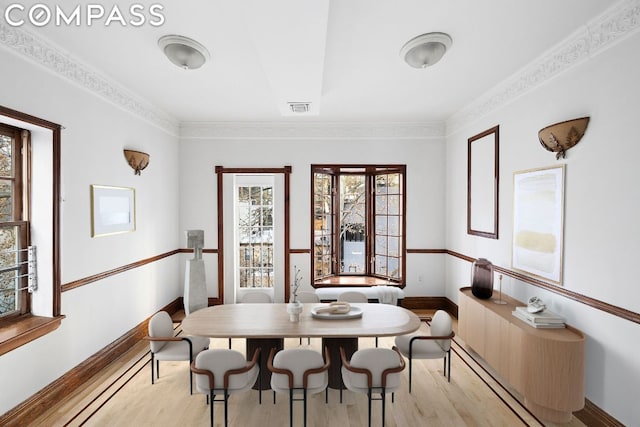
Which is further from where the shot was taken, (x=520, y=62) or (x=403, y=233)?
(x=403, y=233)

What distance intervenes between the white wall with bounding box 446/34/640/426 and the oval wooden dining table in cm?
128

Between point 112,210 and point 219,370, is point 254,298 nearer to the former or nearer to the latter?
point 219,370

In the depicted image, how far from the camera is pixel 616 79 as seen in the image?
2.28 m

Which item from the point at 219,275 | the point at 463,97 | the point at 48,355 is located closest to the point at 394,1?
the point at 463,97

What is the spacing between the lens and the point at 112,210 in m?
3.52

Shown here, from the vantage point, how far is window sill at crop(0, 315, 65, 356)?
229 cm

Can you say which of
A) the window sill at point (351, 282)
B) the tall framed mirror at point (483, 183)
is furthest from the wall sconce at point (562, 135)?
the window sill at point (351, 282)

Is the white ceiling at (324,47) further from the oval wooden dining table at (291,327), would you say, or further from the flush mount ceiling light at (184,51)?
the oval wooden dining table at (291,327)

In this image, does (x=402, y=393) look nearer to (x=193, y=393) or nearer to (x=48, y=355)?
(x=193, y=393)

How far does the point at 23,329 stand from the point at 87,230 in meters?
0.98

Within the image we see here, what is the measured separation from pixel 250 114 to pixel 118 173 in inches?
72.9

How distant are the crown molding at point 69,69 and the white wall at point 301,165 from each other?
983mm

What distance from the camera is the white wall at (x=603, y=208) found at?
218cm

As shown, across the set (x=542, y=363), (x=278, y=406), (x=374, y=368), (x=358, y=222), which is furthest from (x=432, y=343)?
(x=358, y=222)
